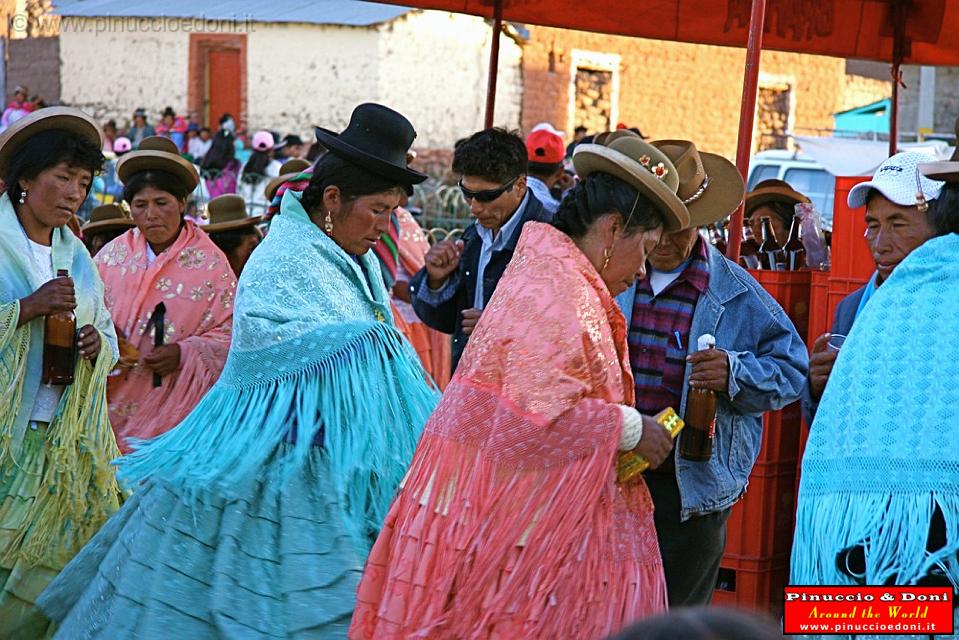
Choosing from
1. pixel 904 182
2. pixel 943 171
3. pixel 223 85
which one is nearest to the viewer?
pixel 943 171

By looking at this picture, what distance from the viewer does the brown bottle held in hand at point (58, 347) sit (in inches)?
217

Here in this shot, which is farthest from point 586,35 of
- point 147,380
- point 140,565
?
point 140,565

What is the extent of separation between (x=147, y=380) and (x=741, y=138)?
9.50 ft

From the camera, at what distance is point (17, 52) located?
1281 inches

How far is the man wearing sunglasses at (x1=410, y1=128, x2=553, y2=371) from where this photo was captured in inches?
238

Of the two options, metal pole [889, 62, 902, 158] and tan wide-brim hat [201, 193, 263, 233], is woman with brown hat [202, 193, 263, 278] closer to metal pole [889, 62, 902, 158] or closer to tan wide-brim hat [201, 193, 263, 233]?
tan wide-brim hat [201, 193, 263, 233]

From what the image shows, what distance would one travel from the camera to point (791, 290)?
6023 millimetres

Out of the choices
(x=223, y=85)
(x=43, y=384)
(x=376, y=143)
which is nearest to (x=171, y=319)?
(x=43, y=384)

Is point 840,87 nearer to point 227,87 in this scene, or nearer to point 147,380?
point 227,87

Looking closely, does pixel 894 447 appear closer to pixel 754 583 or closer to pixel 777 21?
pixel 754 583

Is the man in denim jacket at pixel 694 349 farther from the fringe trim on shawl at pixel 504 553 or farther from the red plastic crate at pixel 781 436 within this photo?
the red plastic crate at pixel 781 436

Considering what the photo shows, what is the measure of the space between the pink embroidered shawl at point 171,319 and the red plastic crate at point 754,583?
2.44 meters

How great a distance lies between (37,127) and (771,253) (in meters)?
3.34

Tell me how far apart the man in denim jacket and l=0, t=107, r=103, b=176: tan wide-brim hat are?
2.36 metres
